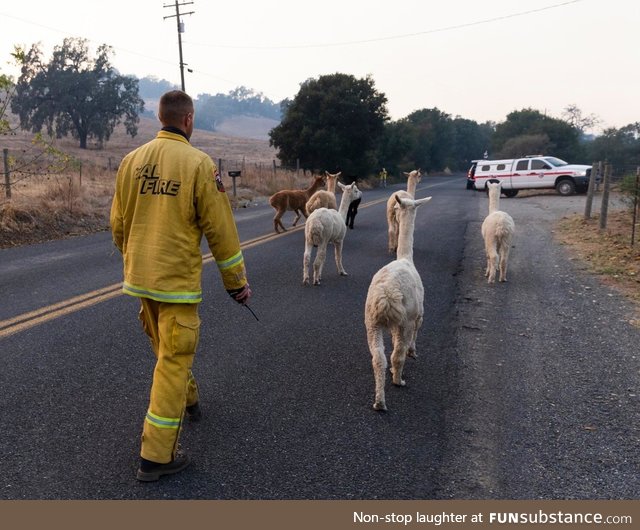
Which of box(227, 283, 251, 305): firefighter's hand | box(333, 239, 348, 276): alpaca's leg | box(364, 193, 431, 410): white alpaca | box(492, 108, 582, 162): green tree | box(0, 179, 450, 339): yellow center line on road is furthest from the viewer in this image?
box(492, 108, 582, 162): green tree

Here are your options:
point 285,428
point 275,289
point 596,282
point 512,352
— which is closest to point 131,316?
point 275,289

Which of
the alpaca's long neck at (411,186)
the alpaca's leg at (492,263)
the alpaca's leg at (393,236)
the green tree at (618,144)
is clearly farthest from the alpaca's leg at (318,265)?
the green tree at (618,144)

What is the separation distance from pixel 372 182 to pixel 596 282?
36.6m

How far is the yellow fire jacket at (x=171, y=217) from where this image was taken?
11.0 ft

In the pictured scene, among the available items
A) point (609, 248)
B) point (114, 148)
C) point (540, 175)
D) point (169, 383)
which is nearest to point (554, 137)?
point (540, 175)

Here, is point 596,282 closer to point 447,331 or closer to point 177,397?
point 447,331

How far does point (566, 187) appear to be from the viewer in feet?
95.2

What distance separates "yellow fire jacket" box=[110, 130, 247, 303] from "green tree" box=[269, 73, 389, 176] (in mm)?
36227

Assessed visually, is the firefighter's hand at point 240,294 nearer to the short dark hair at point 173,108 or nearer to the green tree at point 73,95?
the short dark hair at point 173,108

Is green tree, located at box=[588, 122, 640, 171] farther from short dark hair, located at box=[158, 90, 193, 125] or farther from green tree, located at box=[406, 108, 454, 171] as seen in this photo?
short dark hair, located at box=[158, 90, 193, 125]

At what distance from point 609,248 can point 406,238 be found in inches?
291

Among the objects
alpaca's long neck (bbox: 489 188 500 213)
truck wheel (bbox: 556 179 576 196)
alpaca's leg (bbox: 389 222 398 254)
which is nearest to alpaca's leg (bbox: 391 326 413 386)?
alpaca's long neck (bbox: 489 188 500 213)

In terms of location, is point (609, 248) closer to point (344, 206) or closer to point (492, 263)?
point (492, 263)

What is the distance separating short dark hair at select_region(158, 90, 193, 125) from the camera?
3.52 metres
